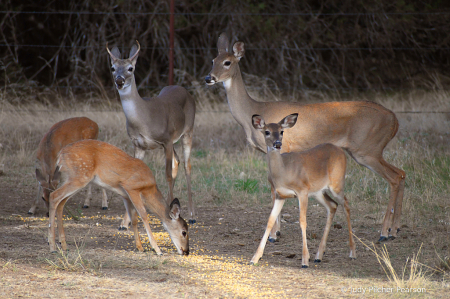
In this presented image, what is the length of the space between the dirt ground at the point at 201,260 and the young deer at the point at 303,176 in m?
0.34

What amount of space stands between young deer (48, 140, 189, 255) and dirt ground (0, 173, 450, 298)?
0.71ft

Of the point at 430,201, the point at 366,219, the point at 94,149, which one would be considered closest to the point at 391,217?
the point at 366,219

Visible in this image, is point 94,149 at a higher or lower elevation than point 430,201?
higher

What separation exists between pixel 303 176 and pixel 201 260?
1.17 m

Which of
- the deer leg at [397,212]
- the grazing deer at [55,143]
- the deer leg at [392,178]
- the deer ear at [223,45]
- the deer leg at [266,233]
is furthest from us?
the deer ear at [223,45]

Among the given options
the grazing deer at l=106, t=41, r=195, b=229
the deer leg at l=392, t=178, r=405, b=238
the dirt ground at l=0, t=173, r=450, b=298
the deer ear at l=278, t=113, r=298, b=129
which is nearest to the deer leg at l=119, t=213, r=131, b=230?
the grazing deer at l=106, t=41, r=195, b=229

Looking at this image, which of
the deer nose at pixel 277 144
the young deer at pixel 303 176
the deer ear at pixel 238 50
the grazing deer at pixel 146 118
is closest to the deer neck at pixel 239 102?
the deer ear at pixel 238 50

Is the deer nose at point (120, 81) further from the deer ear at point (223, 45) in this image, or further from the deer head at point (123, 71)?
the deer ear at point (223, 45)

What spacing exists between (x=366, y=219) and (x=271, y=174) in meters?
2.11

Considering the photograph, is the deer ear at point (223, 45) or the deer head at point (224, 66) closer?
the deer head at point (224, 66)

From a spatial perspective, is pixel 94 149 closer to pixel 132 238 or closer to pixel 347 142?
pixel 132 238

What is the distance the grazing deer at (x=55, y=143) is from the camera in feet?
22.0

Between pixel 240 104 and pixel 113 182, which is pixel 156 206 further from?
pixel 240 104

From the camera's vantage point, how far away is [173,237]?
18.3 feet
